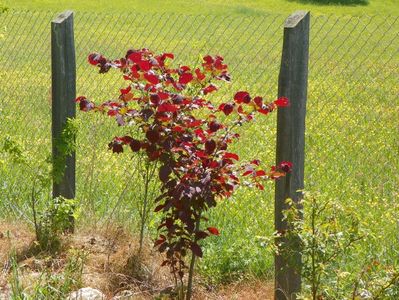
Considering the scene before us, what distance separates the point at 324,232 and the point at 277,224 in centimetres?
74

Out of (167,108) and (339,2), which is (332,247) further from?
(339,2)

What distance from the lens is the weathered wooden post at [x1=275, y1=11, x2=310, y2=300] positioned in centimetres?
493

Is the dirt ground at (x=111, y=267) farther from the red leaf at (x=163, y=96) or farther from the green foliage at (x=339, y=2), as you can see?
the green foliage at (x=339, y=2)

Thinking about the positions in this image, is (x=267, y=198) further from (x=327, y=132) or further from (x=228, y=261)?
(x=327, y=132)

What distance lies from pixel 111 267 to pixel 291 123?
1.58 metres

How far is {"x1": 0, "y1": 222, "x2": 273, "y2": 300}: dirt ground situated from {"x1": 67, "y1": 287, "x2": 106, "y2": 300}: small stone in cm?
17

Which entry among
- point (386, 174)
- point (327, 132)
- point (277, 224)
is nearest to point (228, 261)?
point (277, 224)

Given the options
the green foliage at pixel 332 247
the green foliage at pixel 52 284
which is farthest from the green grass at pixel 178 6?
the green foliage at pixel 332 247

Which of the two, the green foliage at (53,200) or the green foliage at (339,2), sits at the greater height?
the green foliage at (339,2)

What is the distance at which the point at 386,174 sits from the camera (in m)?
7.87

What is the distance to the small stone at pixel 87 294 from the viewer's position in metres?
4.99

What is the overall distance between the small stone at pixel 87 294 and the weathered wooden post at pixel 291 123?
109 cm

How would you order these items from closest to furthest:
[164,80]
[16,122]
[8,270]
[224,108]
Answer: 1. [224,108]
2. [164,80]
3. [8,270]
4. [16,122]

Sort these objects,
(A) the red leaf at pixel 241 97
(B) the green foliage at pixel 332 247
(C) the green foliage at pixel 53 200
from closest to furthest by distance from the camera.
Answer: (B) the green foliage at pixel 332 247, (A) the red leaf at pixel 241 97, (C) the green foliage at pixel 53 200
